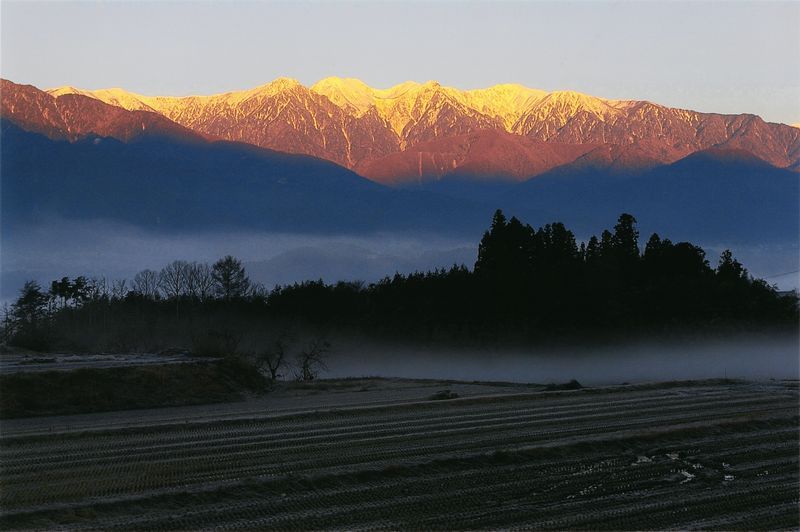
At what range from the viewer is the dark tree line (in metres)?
77.8

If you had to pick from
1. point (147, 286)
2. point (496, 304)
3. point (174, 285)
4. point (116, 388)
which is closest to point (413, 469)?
point (116, 388)

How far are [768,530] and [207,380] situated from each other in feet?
96.0

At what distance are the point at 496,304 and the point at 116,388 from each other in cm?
4911

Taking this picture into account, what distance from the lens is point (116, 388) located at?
129 ft

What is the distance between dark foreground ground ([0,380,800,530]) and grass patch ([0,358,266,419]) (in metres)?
2.69

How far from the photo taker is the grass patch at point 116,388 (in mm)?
36531

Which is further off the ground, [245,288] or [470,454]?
[245,288]

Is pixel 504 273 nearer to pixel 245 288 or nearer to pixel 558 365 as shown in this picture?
pixel 558 365

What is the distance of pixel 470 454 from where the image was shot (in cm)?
2284

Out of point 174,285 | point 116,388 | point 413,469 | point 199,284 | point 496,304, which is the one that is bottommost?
point 413,469

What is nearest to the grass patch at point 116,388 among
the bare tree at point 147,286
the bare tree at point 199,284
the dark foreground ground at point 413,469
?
the dark foreground ground at point 413,469

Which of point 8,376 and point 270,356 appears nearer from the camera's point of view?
point 8,376

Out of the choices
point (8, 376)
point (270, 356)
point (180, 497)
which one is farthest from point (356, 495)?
point (270, 356)

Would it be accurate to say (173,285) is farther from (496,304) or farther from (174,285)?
(496,304)
